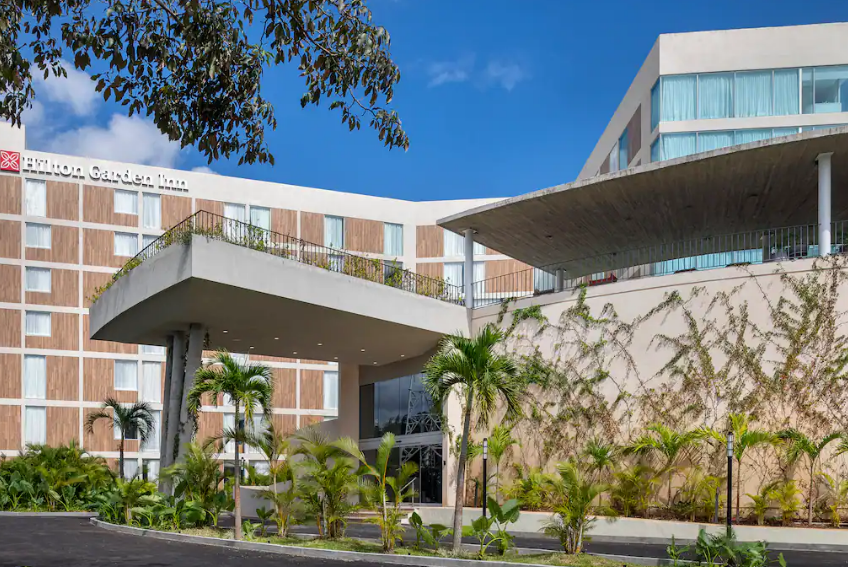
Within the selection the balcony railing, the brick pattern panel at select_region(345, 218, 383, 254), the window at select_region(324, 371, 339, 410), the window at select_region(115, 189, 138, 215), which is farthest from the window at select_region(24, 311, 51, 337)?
the balcony railing

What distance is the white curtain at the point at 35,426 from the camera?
145 feet

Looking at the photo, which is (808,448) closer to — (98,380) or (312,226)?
(312,226)

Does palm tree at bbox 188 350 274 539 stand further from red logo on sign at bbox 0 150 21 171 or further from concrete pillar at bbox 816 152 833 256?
red logo on sign at bbox 0 150 21 171

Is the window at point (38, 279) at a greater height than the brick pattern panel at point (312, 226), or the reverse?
the brick pattern panel at point (312, 226)

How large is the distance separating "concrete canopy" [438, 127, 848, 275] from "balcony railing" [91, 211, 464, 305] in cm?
209

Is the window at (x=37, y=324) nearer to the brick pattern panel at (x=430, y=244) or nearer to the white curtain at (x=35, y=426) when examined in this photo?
the white curtain at (x=35, y=426)

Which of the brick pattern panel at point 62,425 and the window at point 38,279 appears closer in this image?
the brick pattern panel at point 62,425

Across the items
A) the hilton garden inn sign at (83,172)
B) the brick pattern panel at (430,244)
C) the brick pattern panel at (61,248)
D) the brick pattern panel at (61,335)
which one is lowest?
the brick pattern panel at (61,335)

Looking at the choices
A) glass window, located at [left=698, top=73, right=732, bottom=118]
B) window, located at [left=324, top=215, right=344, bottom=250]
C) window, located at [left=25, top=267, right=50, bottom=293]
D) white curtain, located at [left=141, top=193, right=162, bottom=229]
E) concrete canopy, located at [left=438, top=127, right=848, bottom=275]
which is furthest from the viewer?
window, located at [left=324, top=215, right=344, bottom=250]

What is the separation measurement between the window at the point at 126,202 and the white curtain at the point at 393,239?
1296cm

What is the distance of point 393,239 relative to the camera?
51812 millimetres

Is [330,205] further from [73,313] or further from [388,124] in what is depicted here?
[388,124]

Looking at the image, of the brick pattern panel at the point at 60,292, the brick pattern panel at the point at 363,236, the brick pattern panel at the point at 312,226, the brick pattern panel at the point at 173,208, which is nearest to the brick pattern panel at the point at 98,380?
the brick pattern panel at the point at 60,292

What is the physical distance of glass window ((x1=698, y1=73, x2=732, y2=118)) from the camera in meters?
32.9
